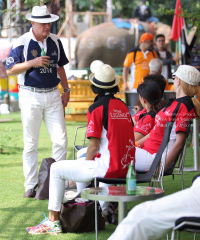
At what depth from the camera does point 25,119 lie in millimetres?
5852

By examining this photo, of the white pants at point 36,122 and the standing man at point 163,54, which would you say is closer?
the white pants at point 36,122

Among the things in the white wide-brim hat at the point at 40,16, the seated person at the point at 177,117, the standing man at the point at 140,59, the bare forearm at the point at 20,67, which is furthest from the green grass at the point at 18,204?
the white wide-brim hat at the point at 40,16

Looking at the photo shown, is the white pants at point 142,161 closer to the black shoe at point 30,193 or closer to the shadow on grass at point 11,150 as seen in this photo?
the black shoe at point 30,193

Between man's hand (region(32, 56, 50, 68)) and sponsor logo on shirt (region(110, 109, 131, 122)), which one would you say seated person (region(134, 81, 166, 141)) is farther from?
sponsor logo on shirt (region(110, 109, 131, 122))

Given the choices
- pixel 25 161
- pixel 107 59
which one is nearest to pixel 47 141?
pixel 25 161

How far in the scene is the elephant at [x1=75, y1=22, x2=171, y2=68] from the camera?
79.7ft

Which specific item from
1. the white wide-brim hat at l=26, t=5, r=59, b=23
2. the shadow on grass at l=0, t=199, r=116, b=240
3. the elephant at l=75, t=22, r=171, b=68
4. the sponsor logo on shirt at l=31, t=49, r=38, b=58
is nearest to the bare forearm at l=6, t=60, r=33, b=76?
the sponsor logo on shirt at l=31, t=49, r=38, b=58

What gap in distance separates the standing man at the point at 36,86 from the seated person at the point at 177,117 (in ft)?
4.29

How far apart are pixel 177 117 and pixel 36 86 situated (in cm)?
174

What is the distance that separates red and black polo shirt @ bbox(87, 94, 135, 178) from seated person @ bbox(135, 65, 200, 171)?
20.9 inches

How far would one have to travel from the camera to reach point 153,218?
3.00 meters

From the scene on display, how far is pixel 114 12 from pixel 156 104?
39.7 metres

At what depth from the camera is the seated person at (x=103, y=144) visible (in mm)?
4242

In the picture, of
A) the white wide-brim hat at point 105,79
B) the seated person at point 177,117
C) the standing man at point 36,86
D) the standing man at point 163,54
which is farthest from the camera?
the standing man at point 163,54
